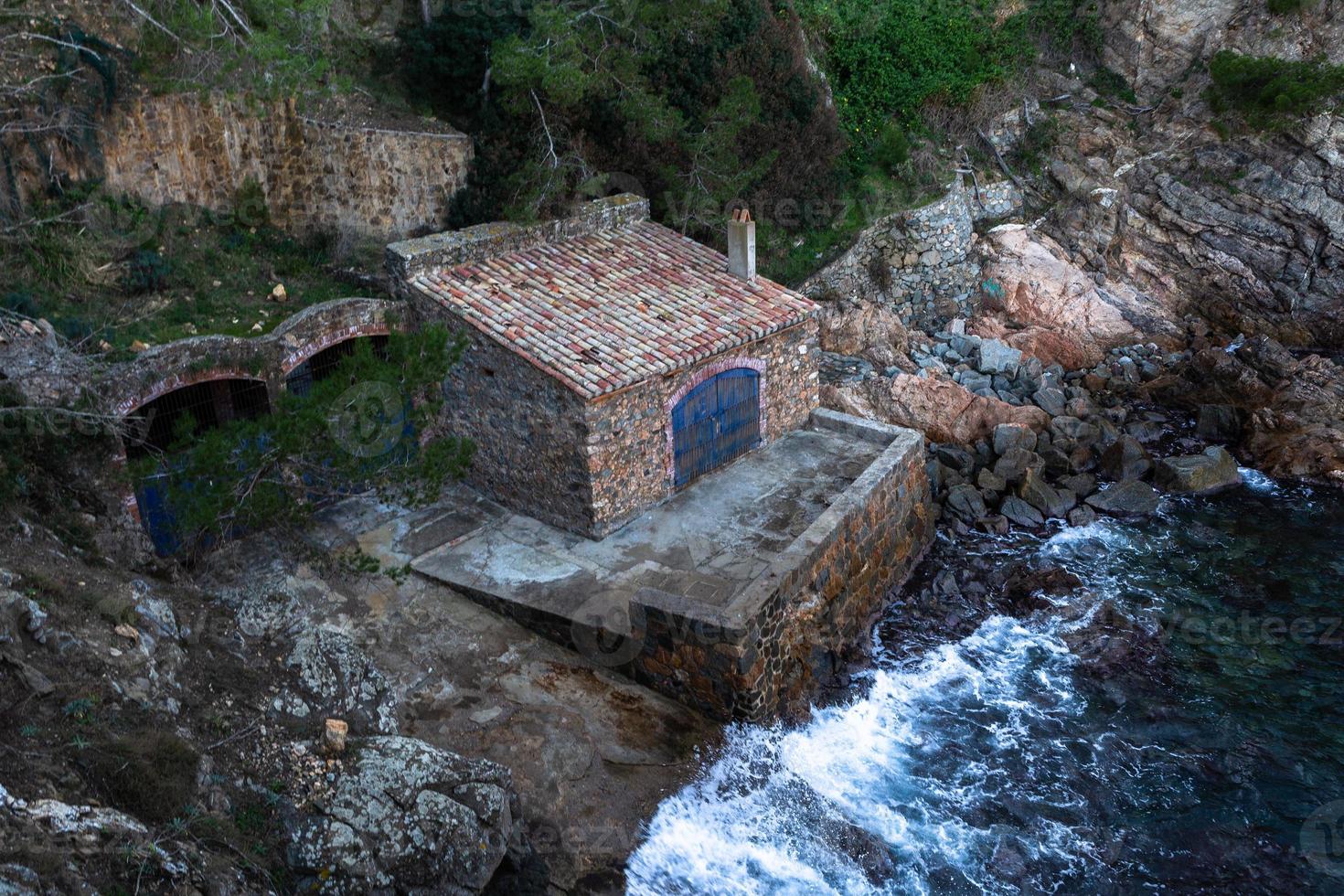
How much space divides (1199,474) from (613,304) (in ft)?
43.2

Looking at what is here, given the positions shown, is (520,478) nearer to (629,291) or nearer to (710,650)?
(629,291)

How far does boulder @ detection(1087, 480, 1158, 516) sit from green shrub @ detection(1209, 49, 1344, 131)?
14.1 metres

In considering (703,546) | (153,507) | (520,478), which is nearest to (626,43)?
(520,478)

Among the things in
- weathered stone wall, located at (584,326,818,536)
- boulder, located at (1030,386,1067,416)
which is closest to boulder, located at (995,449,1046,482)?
boulder, located at (1030,386,1067,416)

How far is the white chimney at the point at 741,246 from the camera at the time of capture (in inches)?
716

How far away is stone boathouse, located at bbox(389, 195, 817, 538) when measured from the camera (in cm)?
1553

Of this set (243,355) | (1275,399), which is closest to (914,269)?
(1275,399)

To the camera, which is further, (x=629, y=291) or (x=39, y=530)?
(x=629, y=291)

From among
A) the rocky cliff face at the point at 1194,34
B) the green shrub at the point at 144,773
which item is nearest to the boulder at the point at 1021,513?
the green shrub at the point at 144,773

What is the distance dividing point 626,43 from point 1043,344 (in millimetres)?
13168

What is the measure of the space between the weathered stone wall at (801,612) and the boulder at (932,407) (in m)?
3.68

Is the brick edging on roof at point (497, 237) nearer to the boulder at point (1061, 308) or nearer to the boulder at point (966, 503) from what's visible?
the boulder at point (966, 503)

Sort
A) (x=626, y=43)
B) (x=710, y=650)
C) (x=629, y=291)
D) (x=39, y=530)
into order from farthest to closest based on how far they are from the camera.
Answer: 1. (x=626, y=43)
2. (x=629, y=291)
3. (x=710, y=650)
4. (x=39, y=530)

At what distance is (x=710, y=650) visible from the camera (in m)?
13.6
